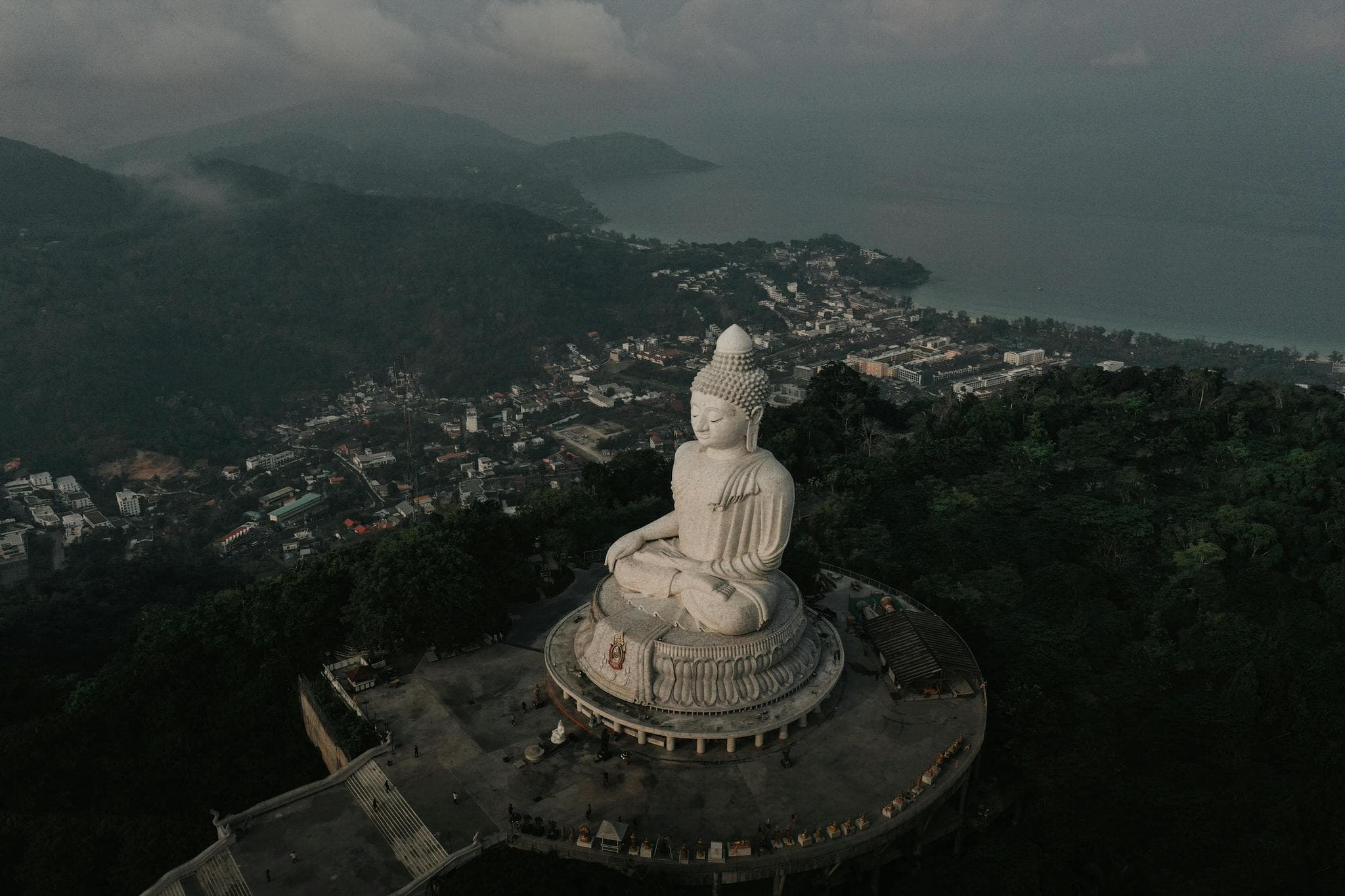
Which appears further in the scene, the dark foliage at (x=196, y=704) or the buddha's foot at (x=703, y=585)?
the buddha's foot at (x=703, y=585)

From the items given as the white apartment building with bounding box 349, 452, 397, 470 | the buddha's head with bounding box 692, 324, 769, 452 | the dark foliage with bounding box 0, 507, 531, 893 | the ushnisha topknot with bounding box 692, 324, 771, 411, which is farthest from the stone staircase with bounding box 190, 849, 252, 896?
the white apartment building with bounding box 349, 452, 397, 470

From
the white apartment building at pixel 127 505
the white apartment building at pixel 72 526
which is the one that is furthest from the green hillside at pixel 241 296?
the white apartment building at pixel 72 526

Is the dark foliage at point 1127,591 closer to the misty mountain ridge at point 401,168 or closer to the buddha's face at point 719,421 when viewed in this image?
the buddha's face at point 719,421

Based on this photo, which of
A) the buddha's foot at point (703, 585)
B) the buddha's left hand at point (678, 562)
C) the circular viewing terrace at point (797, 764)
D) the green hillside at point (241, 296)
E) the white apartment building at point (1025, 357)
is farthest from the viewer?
the white apartment building at point (1025, 357)

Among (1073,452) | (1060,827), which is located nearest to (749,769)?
(1060,827)

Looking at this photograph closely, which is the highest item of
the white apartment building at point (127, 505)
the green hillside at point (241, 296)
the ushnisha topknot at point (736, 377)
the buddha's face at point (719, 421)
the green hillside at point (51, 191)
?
the ushnisha topknot at point (736, 377)

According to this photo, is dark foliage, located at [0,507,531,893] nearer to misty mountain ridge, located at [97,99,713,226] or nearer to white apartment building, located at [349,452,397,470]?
white apartment building, located at [349,452,397,470]
